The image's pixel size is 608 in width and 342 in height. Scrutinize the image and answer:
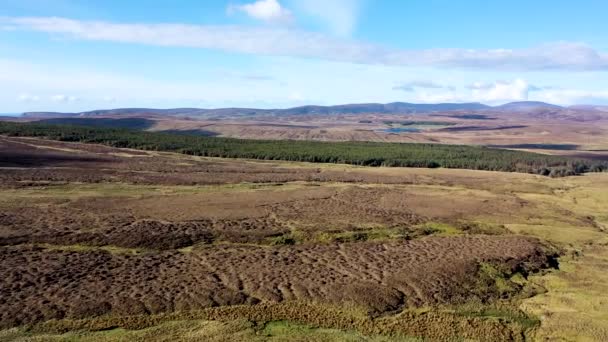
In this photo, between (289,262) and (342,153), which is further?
(342,153)

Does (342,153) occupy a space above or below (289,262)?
above

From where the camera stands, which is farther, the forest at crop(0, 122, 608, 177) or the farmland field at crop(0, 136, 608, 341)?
the forest at crop(0, 122, 608, 177)

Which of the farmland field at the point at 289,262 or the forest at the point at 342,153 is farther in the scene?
the forest at the point at 342,153

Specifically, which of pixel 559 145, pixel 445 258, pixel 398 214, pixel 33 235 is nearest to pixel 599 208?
pixel 398 214

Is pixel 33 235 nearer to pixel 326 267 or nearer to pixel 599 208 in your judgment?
pixel 326 267
